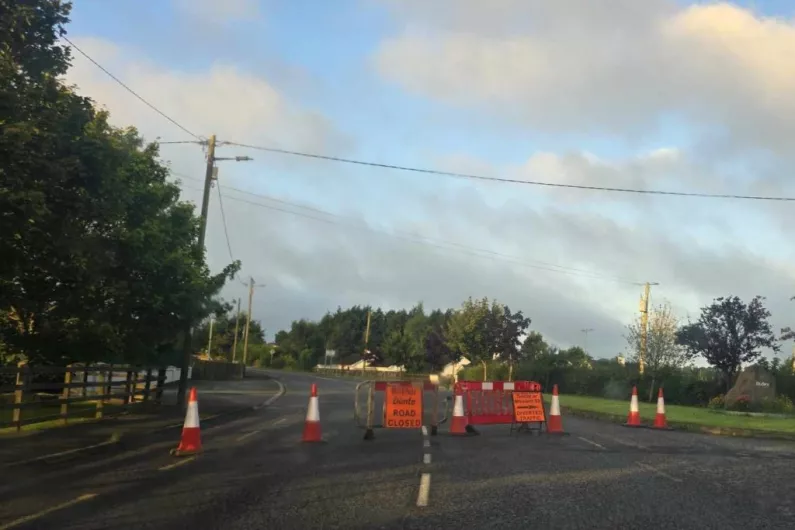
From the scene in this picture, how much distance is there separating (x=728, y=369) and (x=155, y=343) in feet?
79.6

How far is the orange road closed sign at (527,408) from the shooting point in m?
16.5

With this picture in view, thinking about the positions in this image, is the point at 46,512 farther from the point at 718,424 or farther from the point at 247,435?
the point at 718,424

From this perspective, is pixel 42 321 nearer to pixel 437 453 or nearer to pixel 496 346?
pixel 437 453

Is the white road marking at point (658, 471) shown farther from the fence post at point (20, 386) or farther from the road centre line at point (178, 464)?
the fence post at point (20, 386)

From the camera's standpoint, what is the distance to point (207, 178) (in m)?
24.1

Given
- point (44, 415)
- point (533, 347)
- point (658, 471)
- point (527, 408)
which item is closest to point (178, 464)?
point (658, 471)

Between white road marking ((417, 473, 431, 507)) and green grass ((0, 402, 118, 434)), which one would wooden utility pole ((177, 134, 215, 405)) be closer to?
green grass ((0, 402, 118, 434))

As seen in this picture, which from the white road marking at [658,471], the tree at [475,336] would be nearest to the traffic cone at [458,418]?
the white road marking at [658,471]

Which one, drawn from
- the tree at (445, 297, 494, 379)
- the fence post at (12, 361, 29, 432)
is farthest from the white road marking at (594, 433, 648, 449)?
the tree at (445, 297, 494, 379)

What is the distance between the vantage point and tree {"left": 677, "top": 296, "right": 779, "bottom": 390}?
31.7 metres

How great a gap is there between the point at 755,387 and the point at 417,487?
24876 mm

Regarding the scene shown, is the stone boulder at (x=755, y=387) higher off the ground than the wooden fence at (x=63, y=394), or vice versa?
the stone boulder at (x=755, y=387)

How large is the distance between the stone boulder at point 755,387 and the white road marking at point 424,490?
2366 cm

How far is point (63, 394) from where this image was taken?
1636 centimetres
